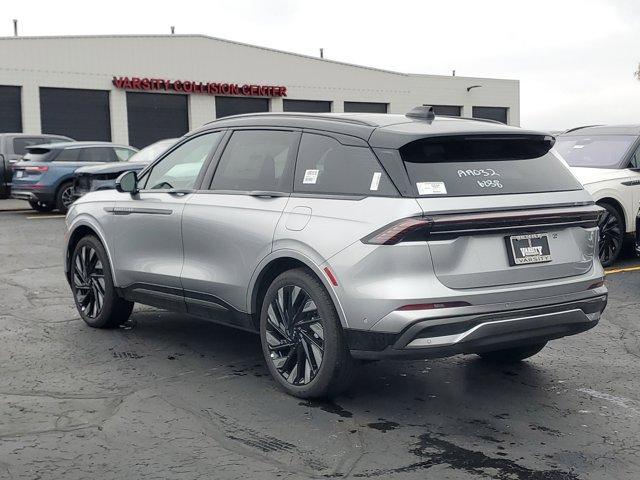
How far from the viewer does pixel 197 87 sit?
36.9 m

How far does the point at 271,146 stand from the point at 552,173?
5.93ft

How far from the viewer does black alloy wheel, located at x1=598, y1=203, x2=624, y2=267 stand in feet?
35.2

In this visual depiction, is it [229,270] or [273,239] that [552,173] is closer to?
[273,239]

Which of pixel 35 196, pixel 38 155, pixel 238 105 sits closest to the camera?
pixel 35 196

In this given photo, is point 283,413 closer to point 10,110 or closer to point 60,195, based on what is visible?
point 60,195

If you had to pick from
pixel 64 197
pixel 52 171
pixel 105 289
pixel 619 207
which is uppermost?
pixel 52 171

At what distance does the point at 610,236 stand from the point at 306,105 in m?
31.6

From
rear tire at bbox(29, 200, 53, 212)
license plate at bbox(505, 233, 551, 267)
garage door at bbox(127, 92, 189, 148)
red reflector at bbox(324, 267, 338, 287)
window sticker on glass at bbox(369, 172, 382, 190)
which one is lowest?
rear tire at bbox(29, 200, 53, 212)

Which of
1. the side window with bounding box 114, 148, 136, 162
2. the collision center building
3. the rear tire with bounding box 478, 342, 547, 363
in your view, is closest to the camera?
the rear tire with bounding box 478, 342, 547, 363

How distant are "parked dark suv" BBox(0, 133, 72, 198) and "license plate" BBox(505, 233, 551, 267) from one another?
1751 centimetres

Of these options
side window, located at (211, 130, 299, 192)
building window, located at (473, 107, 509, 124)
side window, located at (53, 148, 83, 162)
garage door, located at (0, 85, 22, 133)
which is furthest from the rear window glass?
building window, located at (473, 107, 509, 124)

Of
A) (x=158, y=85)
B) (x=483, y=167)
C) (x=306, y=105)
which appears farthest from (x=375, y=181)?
(x=306, y=105)

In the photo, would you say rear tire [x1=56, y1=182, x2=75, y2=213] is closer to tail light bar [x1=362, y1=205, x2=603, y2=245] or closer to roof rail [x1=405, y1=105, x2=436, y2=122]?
roof rail [x1=405, y1=105, x2=436, y2=122]

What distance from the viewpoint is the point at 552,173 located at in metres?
5.36
